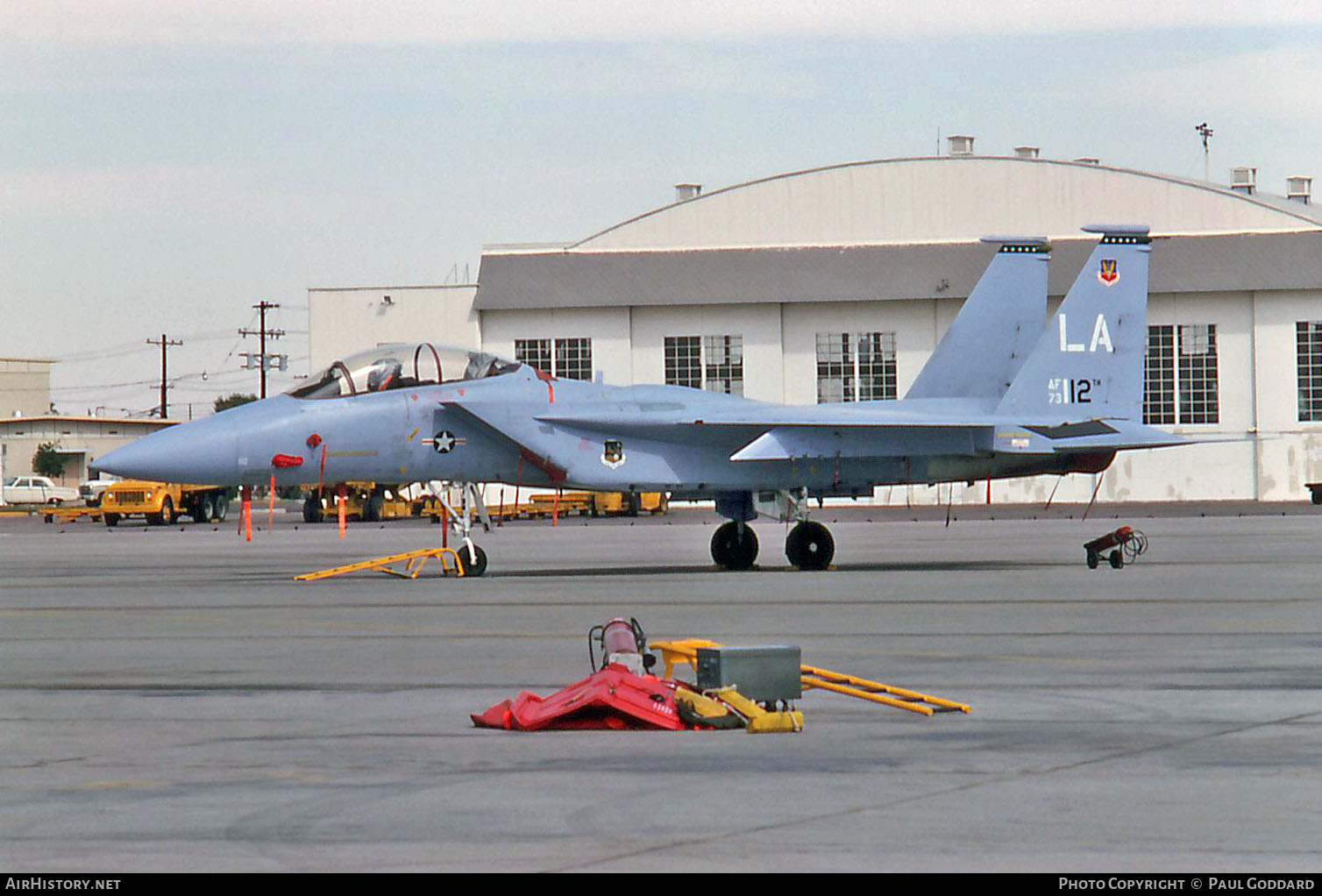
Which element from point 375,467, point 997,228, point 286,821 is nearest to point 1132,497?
point 997,228

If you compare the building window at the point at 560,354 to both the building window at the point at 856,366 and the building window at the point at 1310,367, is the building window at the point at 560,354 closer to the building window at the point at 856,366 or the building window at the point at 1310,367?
the building window at the point at 856,366

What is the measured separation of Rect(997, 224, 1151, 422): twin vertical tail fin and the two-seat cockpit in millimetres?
7793

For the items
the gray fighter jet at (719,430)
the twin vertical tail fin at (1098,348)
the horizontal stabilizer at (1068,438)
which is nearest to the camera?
the gray fighter jet at (719,430)

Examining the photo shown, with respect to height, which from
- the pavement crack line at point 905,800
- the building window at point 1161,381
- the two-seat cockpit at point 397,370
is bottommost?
the pavement crack line at point 905,800

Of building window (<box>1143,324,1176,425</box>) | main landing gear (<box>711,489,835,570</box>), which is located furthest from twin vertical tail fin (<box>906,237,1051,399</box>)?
building window (<box>1143,324,1176,425</box>)

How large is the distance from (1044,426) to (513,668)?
1339 cm

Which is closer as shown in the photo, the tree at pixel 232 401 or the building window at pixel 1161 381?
the building window at pixel 1161 381

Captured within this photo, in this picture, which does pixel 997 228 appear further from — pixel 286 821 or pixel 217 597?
pixel 286 821

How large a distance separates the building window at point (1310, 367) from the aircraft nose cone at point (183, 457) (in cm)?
4838

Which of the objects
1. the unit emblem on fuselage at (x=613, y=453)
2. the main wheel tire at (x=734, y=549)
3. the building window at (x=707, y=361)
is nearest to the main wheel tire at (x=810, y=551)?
the main wheel tire at (x=734, y=549)

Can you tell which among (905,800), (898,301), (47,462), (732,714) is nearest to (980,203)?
(898,301)

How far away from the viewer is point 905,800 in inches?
264

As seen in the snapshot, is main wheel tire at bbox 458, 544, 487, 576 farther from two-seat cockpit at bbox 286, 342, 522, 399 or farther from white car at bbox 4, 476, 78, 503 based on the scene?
white car at bbox 4, 476, 78, 503

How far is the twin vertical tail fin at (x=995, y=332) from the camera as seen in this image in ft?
81.4
